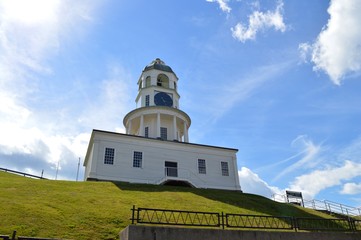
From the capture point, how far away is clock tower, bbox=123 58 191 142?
125 feet

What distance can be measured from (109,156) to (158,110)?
32.0ft

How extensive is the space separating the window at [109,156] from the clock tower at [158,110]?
22.7 ft

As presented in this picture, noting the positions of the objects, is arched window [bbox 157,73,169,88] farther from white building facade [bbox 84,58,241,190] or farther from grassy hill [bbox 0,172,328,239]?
grassy hill [bbox 0,172,328,239]

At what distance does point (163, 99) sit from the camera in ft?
133

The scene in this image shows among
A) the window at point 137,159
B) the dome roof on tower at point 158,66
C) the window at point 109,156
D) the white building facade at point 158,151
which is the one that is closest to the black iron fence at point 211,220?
the white building facade at point 158,151

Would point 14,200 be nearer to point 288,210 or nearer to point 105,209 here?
point 105,209

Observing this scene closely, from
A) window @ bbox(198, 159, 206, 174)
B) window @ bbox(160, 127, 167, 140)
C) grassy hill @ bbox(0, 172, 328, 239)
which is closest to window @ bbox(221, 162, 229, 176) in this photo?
window @ bbox(198, 159, 206, 174)

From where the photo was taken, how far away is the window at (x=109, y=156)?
30.5 m

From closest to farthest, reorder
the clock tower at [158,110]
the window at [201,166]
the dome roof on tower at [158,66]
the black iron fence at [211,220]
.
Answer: the black iron fence at [211,220]
the window at [201,166]
the clock tower at [158,110]
the dome roof on tower at [158,66]

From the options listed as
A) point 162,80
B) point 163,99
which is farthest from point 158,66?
point 163,99

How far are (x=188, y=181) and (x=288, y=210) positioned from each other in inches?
411

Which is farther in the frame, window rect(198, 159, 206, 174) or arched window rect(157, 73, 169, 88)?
arched window rect(157, 73, 169, 88)

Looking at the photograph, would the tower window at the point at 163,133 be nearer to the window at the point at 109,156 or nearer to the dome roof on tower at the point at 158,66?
the window at the point at 109,156

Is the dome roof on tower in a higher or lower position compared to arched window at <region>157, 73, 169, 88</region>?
higher
